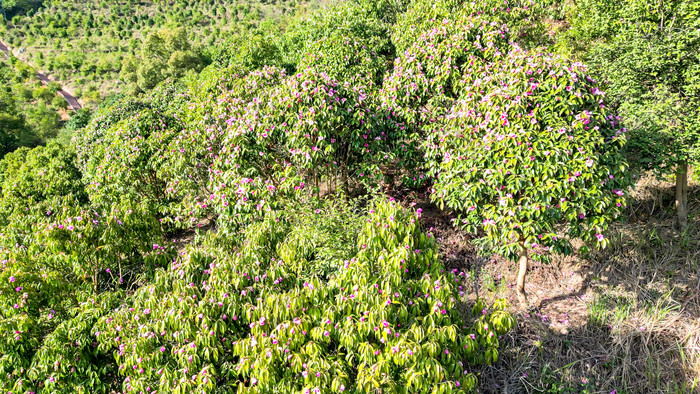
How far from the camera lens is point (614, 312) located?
6070mm

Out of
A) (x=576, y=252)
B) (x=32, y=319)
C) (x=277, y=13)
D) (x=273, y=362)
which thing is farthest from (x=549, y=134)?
(x=277, y=13)

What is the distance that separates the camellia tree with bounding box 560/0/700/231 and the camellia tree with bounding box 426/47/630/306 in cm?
130

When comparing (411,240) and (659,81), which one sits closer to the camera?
(411,240)

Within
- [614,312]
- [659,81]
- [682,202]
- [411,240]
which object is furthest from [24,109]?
[682,202]

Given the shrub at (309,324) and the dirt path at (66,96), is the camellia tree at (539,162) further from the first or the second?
the dirt path at (66,96)

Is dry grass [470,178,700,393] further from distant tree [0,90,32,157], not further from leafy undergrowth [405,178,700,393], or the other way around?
distant tree [0,90,32,157]

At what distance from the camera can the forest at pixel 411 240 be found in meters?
4.10

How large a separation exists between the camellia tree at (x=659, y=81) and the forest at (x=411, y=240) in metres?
0.04

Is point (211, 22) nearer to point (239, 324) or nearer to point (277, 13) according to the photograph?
point (277, 13)

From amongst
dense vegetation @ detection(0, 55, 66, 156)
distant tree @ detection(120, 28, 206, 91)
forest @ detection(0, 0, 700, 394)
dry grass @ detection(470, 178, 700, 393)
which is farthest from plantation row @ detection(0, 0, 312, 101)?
dry grass @ detection(470, 178, 700, 393)

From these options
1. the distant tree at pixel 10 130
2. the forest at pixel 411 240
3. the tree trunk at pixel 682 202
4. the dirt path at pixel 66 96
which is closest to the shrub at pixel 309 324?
the forest at pixel 411 240

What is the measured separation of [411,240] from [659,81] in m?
6.03

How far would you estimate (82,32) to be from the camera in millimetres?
71062

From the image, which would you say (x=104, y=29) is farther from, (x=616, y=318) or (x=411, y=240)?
(x=616, y=318)
